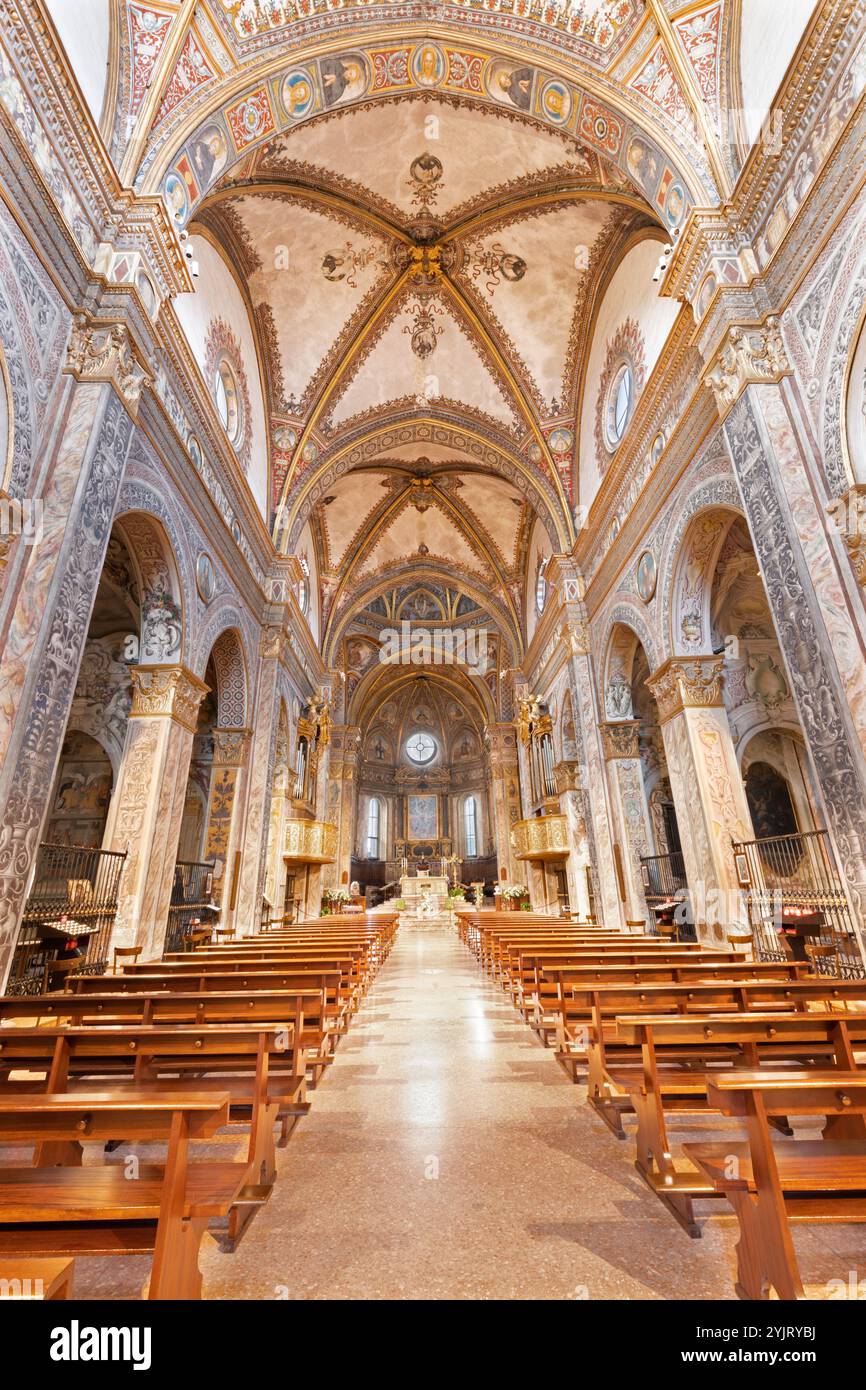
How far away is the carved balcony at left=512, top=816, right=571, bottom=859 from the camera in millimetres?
16703

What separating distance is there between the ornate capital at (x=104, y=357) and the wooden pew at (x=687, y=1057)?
25.8 feet

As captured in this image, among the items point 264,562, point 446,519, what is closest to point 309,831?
point 264,562

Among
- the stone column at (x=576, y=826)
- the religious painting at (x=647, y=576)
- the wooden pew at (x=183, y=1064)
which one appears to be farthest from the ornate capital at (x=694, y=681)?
the wooden pew at (x=183, y=1064)

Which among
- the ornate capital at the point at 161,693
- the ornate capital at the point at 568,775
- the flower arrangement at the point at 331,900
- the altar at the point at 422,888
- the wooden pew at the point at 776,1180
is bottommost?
the wooden pew at the point at 776,1180

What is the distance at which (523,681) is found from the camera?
21.6 m

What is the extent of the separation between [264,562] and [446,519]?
33.5ft

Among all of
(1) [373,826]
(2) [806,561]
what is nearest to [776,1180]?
(2) [806,561]

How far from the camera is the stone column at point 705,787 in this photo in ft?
28.1

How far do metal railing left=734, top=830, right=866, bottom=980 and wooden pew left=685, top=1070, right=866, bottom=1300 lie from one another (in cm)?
392

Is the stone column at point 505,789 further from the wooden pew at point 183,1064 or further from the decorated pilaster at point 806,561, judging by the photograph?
the wooden pew at point 183,1064

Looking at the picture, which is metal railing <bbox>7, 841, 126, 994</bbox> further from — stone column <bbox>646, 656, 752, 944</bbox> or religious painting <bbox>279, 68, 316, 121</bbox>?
religious painting <bbox>279, 68, 316, 121</bbox>

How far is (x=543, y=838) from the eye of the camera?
57.5ft

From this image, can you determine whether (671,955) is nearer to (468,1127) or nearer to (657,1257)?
(468,1127)

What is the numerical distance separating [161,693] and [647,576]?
28.2 ft
